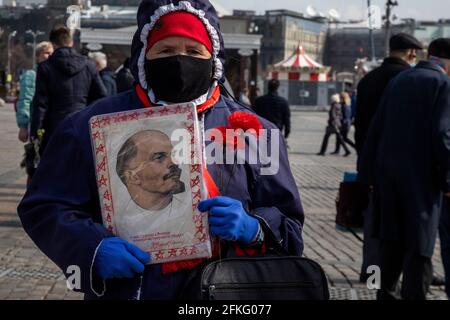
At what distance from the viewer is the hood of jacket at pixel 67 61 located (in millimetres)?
7434

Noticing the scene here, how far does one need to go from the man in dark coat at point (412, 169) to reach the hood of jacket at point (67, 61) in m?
3.00

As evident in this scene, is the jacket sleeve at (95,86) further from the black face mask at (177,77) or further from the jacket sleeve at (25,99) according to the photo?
the black face mask at (177,77)

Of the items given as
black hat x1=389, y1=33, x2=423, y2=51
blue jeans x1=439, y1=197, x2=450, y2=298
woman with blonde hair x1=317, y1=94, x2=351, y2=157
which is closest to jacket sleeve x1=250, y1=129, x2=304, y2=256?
blue jeans x1=439, y1=197, x2=450, y2=298

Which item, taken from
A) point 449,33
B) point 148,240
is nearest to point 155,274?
Result: point 148,240

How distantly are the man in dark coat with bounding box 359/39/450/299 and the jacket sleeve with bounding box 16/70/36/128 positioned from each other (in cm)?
416

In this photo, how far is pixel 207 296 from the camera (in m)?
2.38

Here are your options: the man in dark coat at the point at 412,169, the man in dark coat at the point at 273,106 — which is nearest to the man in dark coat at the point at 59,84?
the man in dark coat at the point at 412,169

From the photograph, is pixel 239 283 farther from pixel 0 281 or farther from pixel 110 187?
pixel 0 281

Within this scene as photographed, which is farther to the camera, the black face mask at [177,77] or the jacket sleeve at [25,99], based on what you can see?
the jacket sleeve at [25,99]

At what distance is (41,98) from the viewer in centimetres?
750

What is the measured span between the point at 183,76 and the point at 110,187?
383 millimetres

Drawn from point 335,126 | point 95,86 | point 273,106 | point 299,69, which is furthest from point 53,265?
point 299,69

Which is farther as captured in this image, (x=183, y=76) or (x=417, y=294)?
(x=417, y=294)

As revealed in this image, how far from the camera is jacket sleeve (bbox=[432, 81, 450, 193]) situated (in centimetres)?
498
